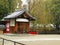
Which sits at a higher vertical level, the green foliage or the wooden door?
the green foliage

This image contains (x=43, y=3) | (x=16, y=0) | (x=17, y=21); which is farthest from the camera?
(x=16, y=0)

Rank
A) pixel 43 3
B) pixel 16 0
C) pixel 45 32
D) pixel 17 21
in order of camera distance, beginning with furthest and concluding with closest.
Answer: pixel 16 0
pixel 43 3
pixel 45 32
pixel 17 21

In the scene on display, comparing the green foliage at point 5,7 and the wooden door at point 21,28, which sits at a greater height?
the green foliage at point 5,7

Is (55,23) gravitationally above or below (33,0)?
below

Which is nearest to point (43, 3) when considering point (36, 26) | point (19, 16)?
point (36, 26)

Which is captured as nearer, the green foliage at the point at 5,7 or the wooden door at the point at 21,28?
the wooden door at the point at 21,28

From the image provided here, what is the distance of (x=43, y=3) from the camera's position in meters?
53.9

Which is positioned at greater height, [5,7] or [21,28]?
[5,7]

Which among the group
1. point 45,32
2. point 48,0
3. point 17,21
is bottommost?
point 45,32

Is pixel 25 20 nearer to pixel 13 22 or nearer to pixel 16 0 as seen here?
pixel 13 22

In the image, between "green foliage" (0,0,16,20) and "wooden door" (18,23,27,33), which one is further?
"green foliage" (0,0,16,20)

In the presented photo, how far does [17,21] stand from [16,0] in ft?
72.7

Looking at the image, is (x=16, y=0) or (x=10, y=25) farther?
(x=16, y=0)

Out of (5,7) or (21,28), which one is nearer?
(21,28)
